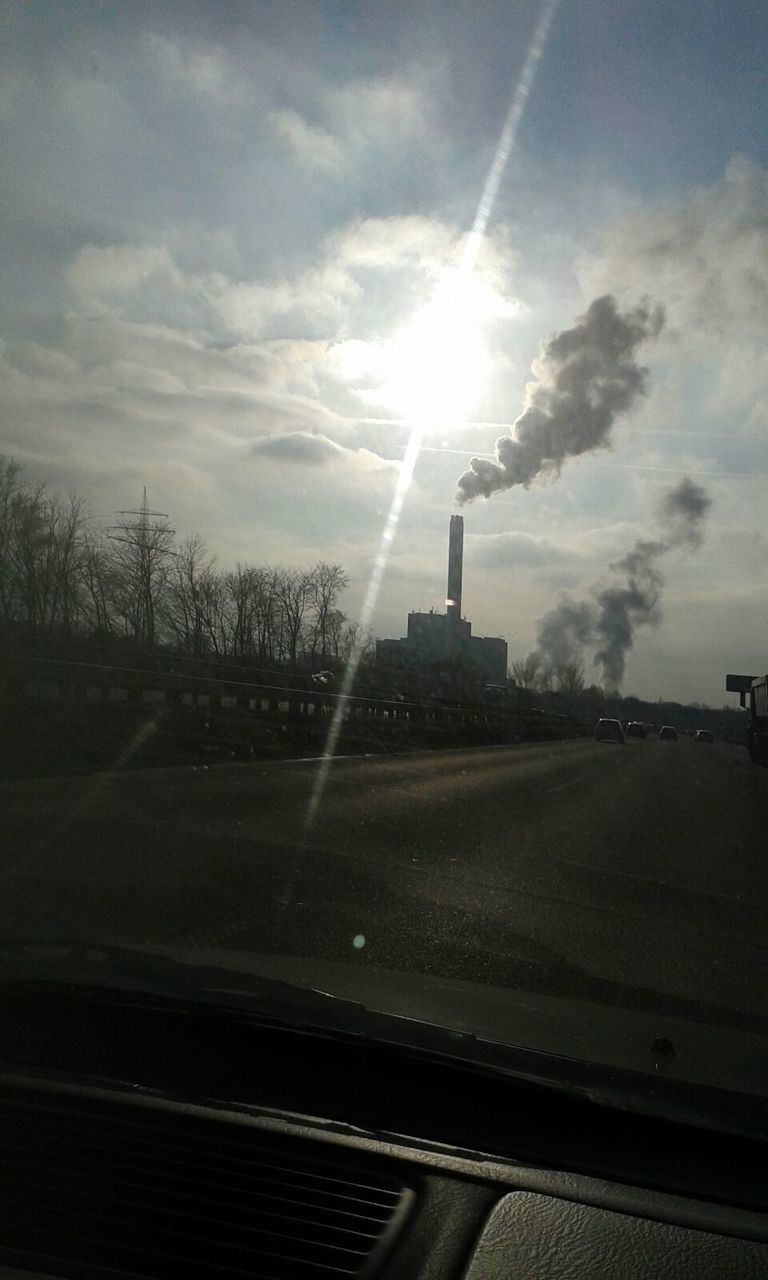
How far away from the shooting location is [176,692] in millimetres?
23812

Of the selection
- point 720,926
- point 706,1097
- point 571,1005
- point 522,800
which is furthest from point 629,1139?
point 522,800

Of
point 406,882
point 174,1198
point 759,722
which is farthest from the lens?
point 759,722

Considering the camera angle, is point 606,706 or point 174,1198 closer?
point 174,1198

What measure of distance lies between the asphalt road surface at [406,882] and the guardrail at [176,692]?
17.4 feet

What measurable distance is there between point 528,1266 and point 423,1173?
1.29 ft

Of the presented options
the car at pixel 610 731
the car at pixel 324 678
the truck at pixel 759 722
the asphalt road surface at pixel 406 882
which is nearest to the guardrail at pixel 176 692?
the car at pixel 324 678

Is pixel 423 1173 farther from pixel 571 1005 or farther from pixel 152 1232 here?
pixel 571 1005

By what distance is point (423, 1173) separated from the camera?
2.44 meters

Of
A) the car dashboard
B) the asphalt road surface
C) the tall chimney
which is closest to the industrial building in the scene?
the tall chimney

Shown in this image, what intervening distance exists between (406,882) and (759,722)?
3523 centimetres

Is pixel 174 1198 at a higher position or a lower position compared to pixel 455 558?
lower

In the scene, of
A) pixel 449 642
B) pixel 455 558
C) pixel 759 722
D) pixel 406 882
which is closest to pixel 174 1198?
pixel 406 882

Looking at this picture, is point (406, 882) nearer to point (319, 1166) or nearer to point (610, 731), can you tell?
point (319, 1166)

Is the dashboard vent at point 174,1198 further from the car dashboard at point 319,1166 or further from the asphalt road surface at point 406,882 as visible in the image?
the asphalt road surface at point 406,882
